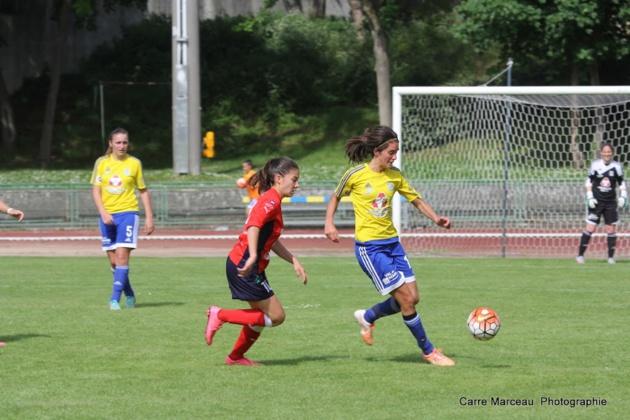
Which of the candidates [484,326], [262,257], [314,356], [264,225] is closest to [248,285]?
[262,257]

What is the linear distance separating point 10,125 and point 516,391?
32.0 metres

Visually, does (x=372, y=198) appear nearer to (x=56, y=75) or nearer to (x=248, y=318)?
(x=248, y=318)

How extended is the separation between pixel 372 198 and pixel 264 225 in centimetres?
118

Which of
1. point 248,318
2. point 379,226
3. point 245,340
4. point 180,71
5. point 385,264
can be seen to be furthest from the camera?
point 180,71

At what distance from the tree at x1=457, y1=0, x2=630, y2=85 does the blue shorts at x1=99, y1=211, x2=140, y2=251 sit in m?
20.1

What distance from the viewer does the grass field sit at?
6.85 metres

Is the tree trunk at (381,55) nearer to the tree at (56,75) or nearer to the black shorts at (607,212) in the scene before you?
the tree at (56,75)

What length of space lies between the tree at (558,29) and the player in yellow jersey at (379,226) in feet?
72.6

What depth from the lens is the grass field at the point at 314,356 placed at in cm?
685

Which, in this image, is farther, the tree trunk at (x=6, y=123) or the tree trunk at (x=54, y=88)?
the tree trunk at (x=6, y=123)

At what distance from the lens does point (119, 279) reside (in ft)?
39.4

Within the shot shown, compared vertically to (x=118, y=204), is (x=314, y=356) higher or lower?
lower

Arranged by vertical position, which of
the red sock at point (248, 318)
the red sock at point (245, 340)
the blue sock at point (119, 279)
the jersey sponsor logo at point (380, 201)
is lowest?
the blue sock at point (119, 279)

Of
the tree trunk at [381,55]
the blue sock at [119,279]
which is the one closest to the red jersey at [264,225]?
the blue sock at [119,279]
